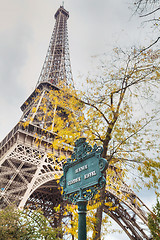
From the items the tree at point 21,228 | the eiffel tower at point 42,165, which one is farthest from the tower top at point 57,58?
the tree at point 21,228

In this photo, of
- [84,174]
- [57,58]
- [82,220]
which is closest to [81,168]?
[84,174]

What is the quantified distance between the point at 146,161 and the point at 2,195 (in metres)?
11.3

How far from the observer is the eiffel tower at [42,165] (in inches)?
601

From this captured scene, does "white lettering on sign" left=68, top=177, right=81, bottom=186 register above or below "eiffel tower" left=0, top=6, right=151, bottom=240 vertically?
below

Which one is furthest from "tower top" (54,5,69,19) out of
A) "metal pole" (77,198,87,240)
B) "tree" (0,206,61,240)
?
"metal pole" (77,198,87,240)

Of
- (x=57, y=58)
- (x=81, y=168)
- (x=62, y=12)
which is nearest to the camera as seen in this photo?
(x=81, y=168)

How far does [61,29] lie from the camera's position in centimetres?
4859

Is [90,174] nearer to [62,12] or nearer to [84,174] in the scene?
[84,174]

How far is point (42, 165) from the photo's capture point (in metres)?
18.3

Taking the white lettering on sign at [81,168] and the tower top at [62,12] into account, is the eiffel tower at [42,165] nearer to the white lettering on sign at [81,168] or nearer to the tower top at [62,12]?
the white lettering on sign at [81,168]

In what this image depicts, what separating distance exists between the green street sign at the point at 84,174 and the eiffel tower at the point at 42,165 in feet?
12.2

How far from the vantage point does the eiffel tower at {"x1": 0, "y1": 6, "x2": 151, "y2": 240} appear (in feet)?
50.1

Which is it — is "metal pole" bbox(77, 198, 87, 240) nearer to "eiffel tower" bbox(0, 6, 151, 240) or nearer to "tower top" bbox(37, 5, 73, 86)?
"eiffel tower" bbox(0, 6, 151, 240)

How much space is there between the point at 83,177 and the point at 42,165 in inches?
601
